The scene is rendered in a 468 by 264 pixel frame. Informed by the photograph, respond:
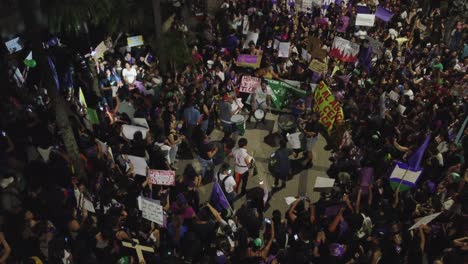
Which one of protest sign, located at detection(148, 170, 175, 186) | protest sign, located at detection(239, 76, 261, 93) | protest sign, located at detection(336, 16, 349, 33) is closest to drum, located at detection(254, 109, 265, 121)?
protest sign, located at detection(239, 76, 261, 93)

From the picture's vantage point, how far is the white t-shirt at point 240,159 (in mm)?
8734

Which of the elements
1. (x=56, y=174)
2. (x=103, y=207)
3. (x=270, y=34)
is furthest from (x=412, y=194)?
(x=270, y=34)

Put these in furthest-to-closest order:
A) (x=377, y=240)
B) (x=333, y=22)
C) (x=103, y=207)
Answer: (x=333, y=22) → (x=103, y=207) → (x=377, y=240)

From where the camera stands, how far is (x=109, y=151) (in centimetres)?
832

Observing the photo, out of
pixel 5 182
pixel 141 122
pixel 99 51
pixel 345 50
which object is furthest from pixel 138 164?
pixel 345 50

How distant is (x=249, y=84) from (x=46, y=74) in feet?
19.0

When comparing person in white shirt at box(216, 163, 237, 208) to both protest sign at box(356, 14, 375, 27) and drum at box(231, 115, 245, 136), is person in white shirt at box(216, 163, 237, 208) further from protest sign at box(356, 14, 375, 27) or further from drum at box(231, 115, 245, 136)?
protest sign at box(356, 14, 375, 27)

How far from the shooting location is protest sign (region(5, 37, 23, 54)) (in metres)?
11.8

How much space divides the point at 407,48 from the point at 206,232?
12.0 metres

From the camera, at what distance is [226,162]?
10.5 m

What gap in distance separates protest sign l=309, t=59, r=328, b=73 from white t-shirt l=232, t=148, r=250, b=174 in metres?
5.17

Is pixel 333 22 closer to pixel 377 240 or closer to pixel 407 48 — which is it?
pixel 407 48

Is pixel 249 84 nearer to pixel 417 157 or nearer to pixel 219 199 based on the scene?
pixel 219 199

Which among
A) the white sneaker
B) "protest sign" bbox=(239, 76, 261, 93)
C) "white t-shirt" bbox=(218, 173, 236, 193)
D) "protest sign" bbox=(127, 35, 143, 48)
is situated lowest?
"white t-shirt" bbox=(218, 173, 236, 193)
